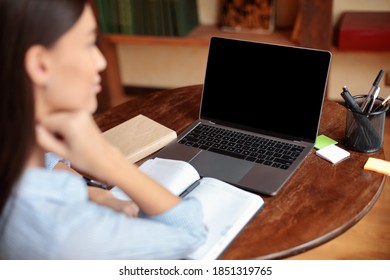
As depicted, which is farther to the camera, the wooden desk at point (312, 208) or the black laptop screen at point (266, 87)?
the black laptop screen at point (266, 87)

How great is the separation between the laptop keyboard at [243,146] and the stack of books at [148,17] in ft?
4.52

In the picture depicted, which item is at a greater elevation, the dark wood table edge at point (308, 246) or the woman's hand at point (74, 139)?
the woman's hand at point (74, 139)

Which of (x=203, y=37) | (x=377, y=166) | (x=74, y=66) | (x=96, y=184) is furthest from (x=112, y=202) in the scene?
(x=203, y=37)

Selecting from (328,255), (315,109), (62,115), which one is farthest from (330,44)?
(62,115)

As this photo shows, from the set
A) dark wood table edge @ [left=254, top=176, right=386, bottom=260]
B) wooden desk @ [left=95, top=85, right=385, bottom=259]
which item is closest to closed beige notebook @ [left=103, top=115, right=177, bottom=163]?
wooden desk @ [left=95, top=85, right=385, bottom=259]

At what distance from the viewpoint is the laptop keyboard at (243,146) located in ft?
4.16

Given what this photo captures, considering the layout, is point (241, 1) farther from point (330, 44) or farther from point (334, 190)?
point (334, 190)

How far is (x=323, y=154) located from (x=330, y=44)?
1.42 m

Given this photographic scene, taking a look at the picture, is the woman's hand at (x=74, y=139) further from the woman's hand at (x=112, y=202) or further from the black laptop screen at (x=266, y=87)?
the black laptop screen at (x=266, y=87)

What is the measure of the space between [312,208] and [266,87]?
41 cm

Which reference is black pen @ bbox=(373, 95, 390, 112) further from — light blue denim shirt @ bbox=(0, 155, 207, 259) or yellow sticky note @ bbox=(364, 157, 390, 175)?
light blue denim shirt @ bbox=(0, 155, 207, 259)

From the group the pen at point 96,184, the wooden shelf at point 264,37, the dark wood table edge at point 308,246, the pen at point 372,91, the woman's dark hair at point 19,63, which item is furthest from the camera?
the wooden shelf at point 264,37

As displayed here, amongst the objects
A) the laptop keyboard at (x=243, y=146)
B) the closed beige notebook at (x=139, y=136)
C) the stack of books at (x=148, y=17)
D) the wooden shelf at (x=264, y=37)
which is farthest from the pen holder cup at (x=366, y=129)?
the stack of books at (x=148, y=17)

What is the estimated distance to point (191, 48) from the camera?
10.2ft
